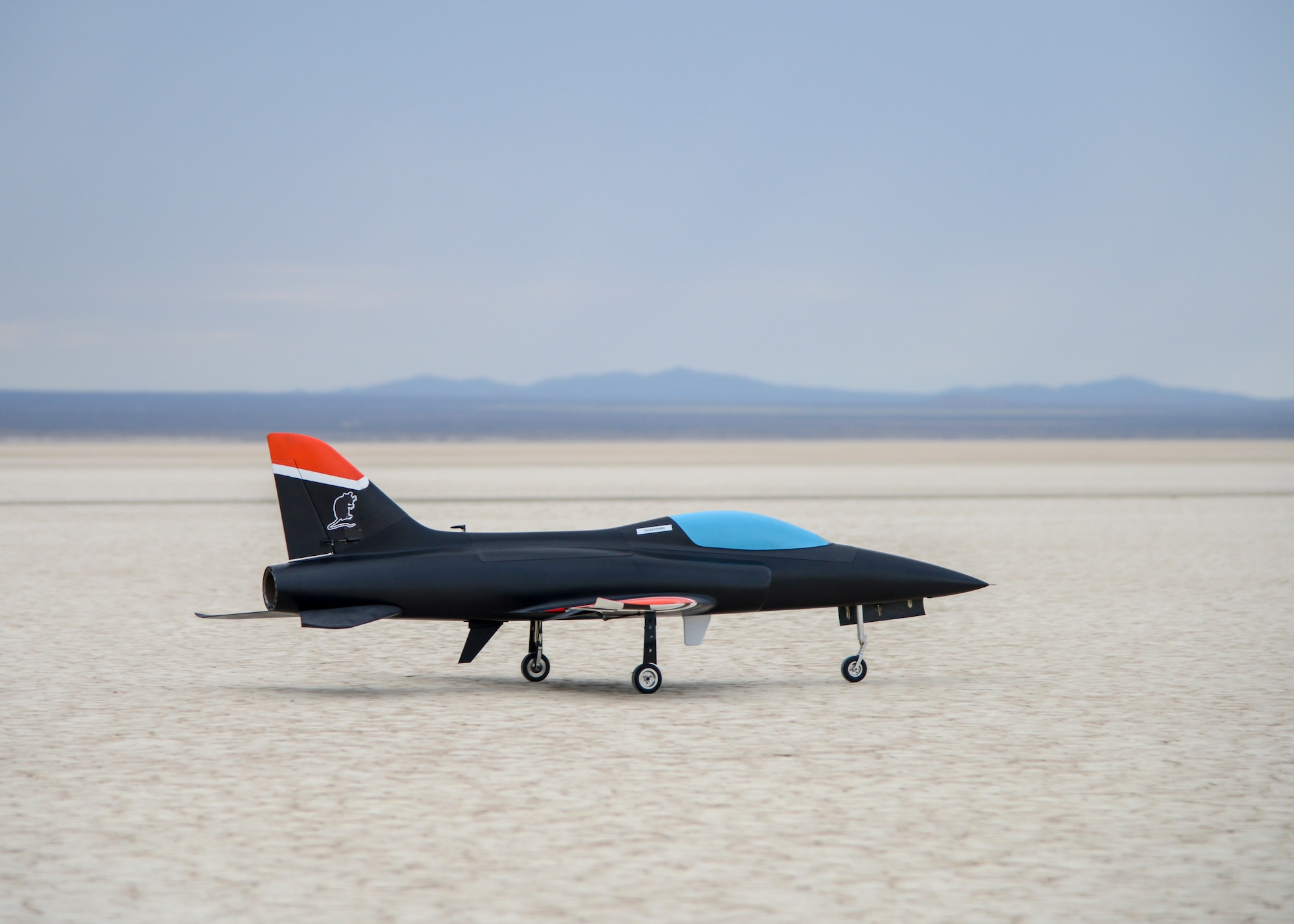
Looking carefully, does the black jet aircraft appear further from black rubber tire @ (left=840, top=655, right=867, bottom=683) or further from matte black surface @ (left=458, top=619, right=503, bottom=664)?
black rubber tire @ (left=840, top=655, right=867, bottom=683)

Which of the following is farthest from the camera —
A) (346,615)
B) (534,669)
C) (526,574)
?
(534,669)

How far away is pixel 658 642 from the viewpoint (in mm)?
17672

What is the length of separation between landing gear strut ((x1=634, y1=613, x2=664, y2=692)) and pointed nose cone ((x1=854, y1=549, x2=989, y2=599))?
7.44 ft

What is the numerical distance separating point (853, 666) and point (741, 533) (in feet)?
6.25

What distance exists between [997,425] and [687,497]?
163236 mm

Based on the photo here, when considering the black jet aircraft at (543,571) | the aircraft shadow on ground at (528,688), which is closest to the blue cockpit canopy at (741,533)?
the black jet aircraft at (543,571)

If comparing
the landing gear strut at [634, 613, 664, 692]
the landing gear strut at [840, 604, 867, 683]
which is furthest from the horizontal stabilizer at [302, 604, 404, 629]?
the landing gear strut at [840, 604, 867, 683]

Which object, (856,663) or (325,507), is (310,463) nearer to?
(325,507)

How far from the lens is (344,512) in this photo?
13336 mm

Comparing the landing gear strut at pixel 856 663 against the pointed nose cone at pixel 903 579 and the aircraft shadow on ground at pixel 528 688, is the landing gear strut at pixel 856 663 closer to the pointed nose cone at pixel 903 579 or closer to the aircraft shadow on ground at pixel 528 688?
the aircraft shadow on ground at pixel 528 688

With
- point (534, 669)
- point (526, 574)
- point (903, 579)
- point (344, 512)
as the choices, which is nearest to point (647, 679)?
point (534, 669)

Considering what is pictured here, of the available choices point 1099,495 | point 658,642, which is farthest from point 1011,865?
point 1099,495

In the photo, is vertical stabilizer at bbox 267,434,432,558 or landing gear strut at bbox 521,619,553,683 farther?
landing gear strut at bbox 521,619,553,683

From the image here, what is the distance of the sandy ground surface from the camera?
25.1 feet
